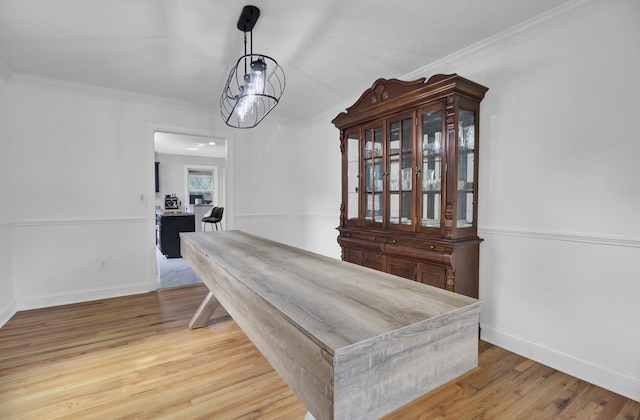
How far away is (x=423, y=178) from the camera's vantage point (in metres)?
2.48

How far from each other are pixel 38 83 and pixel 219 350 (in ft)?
10.7

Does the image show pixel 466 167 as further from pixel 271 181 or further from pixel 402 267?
pixel 271 181

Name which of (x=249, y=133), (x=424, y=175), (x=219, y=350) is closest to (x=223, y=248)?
(x=219, y=350)

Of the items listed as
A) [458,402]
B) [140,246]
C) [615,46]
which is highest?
[615,46]

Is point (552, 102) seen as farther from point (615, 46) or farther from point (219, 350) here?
point (219, 350)

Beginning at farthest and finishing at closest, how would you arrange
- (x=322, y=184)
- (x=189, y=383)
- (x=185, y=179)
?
(x=185, y=179) → (x=322, y=184) → (x=189, y=383)

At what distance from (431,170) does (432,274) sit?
2.65 feet

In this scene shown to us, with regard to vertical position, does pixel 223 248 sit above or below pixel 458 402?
above

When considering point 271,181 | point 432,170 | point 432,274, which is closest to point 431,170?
point 432,170

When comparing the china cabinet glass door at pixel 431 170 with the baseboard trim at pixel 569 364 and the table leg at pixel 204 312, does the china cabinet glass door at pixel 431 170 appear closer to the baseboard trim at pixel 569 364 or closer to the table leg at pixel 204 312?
the baseboard trim at pixel 569 364

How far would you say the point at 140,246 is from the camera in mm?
3762

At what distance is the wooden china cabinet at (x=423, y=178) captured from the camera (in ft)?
7.51

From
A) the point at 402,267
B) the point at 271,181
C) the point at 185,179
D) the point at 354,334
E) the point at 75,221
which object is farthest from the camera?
the point at 185,179

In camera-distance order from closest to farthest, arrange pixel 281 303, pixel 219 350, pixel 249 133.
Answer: pixel 281 303
pixel 219 350
pixel 249 133
